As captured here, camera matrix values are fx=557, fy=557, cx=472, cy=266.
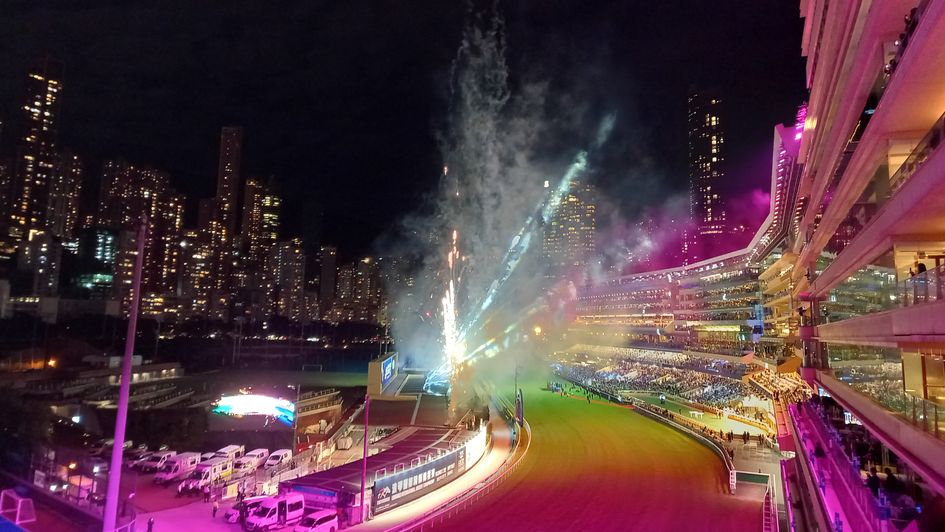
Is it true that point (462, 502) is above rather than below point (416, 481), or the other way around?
below

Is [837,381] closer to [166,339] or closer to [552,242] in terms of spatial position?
[166,339]

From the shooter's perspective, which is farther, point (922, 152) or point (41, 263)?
point (41, 263)

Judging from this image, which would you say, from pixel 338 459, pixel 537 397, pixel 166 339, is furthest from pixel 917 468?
pixel 166 339

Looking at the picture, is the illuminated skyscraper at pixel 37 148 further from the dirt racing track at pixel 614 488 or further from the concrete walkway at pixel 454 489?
the dirt racing track at pixel 614 488

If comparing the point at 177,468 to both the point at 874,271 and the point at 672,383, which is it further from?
the point at 672,383

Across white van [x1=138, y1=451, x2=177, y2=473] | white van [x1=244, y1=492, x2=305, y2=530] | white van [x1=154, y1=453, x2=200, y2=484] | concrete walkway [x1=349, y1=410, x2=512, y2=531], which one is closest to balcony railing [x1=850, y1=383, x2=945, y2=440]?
concrete walkway [x1=349, y1=410, x2=512, y2=531]

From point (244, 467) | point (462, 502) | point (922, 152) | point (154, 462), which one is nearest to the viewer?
point (922, 152)

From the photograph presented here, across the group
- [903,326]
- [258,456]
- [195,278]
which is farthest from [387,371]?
[195,278]

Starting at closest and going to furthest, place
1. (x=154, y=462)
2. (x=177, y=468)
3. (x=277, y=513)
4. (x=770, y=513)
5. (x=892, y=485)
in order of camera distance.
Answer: (x=892, y=485)
(x=277, y=513)
(x=770, y=513)
(x=177, y=468)
(x=154, y=462)
